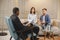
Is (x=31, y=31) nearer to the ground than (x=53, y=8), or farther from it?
nearer to the ground

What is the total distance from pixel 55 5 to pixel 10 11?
1.99 m

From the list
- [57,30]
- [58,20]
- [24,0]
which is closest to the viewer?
[57,30]

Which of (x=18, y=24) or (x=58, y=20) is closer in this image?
(x=18, y=24)

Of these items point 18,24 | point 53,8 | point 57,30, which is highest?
point 53,8

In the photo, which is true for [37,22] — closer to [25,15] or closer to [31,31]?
[25,15]

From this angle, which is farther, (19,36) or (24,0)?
(24,0)

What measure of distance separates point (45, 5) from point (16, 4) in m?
1.27

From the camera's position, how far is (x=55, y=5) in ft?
21.3

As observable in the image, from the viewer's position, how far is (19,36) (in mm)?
4098

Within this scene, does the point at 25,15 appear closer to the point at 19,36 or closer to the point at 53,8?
the point at 53,8

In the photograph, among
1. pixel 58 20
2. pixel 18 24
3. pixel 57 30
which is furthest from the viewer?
pixel 58 20

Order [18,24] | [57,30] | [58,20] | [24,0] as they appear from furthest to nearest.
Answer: [24,0]
[58,20]
[57,30]
[18,24]

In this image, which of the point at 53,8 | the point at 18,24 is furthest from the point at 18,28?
the point at 53,8


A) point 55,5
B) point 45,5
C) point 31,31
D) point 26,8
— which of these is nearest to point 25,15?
point 26,8
